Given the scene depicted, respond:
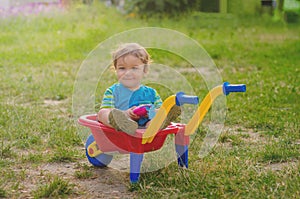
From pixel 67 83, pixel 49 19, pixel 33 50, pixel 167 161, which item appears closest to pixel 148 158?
pixel 167 161

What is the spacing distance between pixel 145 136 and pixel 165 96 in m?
2.39

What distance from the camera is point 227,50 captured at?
27.6ft

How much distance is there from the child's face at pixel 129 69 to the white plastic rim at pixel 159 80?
172mm

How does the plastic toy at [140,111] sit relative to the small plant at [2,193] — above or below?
above

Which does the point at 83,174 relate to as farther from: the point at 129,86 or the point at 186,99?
the point at 186,99

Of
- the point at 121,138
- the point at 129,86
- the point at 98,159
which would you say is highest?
the point at 129,86

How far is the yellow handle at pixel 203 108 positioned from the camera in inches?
121

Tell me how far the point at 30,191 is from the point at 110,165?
65 centimetres

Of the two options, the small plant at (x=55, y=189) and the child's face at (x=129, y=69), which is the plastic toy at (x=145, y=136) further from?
the small plant at (x=55, y=189)

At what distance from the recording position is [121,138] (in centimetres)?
317

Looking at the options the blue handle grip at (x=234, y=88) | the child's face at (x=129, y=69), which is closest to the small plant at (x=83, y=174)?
the child's face at (x=129, y=69)

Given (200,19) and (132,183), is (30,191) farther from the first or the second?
(200,19)

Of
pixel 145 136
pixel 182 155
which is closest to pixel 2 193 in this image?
pixel 145 136

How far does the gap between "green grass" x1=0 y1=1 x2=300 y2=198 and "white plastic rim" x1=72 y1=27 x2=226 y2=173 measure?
0.09 metres
